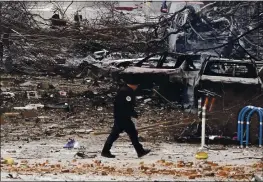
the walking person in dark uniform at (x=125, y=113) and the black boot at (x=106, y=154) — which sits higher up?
the walking person in dark uniform at (x=125, y=113)

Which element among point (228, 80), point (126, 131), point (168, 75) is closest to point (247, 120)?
point (126, 131)

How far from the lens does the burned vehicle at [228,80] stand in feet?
47.6

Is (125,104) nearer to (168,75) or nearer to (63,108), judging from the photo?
(63,108)

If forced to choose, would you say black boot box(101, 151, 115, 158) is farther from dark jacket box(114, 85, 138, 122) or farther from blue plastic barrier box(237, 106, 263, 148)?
blue plastic barrier box(237, 106, 263, 148)

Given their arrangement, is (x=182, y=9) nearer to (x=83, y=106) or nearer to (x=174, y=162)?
(x=83, y=106)

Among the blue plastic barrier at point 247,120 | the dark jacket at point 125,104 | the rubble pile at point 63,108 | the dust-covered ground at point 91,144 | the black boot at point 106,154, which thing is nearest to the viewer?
the dust-covered ground at point 91,144

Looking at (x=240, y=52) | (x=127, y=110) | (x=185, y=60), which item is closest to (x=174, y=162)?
(x=127, y=110)

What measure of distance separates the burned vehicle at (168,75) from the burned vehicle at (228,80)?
0.65m

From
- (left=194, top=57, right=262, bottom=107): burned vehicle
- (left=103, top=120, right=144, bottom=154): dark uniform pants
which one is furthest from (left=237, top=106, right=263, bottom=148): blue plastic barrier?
(left=194, top=57, right=262, bottom=107): burned vehicle

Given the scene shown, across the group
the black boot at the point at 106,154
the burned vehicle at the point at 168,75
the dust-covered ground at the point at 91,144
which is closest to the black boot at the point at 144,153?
the dust-covered ground at the point at 91,144

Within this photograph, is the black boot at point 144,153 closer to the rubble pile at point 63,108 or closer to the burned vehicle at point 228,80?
the rubble pile at point 63,108

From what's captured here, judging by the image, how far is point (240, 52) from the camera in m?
17.1

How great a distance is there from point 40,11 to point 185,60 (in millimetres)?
4738

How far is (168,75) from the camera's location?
15.5 meters
